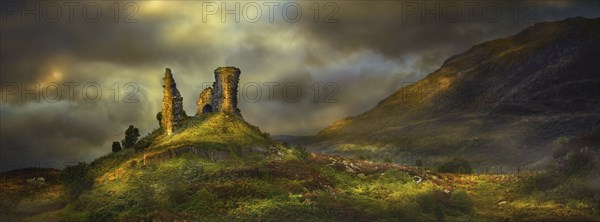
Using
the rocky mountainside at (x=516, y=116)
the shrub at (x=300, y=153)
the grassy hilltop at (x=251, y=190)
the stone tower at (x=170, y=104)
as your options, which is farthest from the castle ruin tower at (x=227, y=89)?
the rocky mountainside at (x=516, y=116)

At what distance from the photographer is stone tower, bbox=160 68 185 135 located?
60062mm

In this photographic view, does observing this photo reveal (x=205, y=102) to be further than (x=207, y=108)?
No

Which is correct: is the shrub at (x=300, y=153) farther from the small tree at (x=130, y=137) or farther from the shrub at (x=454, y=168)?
the shrub at (x=454, y=168)

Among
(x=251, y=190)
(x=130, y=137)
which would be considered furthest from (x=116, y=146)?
(x=251, y=190)

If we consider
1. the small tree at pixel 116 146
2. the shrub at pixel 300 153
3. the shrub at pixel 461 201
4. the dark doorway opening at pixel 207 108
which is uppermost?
the dark doorway opening at pixel 207 108

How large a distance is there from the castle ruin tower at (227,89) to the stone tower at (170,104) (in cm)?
474

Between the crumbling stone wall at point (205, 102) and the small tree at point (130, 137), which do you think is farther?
the crumbling stone wall at point (205, 102)

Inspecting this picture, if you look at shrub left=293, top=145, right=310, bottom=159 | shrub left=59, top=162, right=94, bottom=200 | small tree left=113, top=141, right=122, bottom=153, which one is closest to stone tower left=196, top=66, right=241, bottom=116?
shrub left=293, top=145, right=310, bottom=159

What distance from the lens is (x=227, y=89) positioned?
62.3 metres

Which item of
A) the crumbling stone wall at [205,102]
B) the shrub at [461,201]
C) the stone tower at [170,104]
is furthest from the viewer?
the crumbling stone wall at [205,102]

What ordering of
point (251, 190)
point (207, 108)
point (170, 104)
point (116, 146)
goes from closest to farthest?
1. point (251, 190)
2. point (116, 146)
3. point (170, 104)
4. point (207, 108)

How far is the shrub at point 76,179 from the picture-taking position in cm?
4045

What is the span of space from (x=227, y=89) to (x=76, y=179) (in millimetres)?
23053

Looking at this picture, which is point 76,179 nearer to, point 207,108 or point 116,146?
point 116,146
